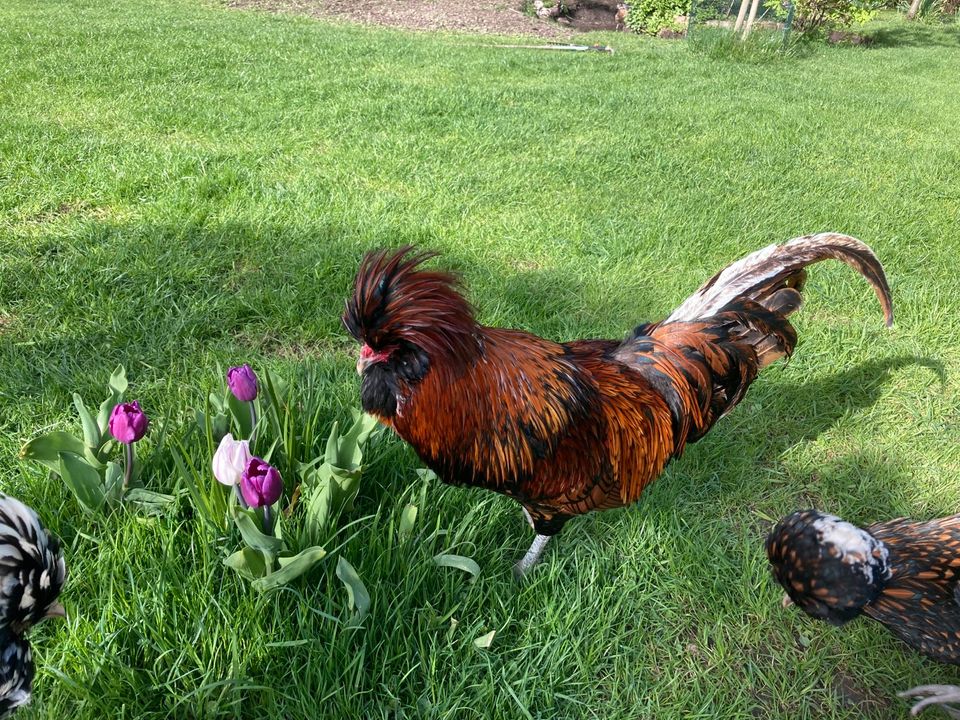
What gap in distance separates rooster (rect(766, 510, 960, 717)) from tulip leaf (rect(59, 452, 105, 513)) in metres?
2.22

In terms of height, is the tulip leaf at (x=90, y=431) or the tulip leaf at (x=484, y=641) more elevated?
the tulip leaf at (x=90, y=431)

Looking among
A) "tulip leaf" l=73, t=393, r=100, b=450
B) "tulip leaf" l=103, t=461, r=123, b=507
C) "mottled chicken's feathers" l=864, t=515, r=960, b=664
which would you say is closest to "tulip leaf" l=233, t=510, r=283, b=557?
"tulip leaf" l=103, t=461, r=123, b=507

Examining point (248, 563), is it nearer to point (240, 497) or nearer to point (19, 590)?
point (240, 497)

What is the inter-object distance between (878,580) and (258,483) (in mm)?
1908

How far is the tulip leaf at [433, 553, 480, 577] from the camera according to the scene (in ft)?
6.25

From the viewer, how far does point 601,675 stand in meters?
1.89

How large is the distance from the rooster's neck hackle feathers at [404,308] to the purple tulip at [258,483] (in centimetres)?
44

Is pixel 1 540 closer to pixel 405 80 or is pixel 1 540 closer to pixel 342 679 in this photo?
pixel 342 679

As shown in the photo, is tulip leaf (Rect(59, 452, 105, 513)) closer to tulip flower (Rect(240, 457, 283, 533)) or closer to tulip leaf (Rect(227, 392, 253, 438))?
tulip leaf (Rect(227, 392, 253, 438))

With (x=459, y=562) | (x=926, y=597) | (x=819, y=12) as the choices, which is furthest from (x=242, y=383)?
(x=819, y=12)

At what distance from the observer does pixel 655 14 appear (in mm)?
14719

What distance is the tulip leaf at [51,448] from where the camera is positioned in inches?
69.6

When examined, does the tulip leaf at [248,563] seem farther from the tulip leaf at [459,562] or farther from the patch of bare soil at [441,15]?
the patch of bare soil at [441,15]

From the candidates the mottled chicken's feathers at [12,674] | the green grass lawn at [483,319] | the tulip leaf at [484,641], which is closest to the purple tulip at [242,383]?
the green grass lawn at [483,319]
